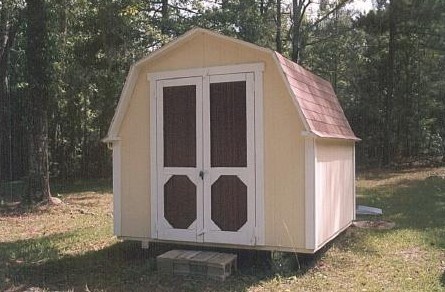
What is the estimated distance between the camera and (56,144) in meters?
20.6

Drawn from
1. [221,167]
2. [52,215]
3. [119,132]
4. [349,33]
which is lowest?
[52,215]

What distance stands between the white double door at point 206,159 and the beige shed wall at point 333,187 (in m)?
0.86

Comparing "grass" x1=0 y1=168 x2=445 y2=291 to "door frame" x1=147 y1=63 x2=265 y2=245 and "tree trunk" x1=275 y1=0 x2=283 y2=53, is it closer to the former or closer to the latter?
"door frame" x1=147 y1=63 x2=265 y2=245

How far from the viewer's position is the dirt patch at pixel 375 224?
9.29 metres

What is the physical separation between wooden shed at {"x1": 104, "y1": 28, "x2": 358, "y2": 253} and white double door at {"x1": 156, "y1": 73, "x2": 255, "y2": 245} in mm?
14

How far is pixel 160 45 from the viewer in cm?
1859

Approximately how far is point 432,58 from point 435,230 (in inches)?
742

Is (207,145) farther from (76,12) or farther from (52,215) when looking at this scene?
(76,12)

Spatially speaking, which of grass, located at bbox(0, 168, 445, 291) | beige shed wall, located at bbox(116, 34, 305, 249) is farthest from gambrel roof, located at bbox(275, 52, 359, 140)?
grass, located at bbox(0, 168, 445, 291)

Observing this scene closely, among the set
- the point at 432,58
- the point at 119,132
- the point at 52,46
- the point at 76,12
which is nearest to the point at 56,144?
the point at 76,12

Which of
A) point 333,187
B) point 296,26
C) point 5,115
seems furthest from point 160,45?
point 333,187

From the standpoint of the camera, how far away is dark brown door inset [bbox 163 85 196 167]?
6762 millimetres

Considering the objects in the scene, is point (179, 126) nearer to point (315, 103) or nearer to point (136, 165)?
point (136, 165)

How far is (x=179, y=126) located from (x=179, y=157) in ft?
1.40
